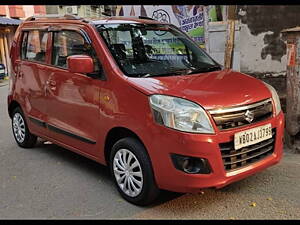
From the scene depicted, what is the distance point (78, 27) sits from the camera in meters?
4.02

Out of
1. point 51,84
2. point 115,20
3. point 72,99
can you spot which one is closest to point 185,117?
point 72,99

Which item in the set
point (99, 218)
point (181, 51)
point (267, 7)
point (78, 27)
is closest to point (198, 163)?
point (99, 218)

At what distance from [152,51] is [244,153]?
158 cm

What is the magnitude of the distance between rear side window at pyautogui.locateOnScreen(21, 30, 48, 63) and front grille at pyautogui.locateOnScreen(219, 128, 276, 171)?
8.97 feet

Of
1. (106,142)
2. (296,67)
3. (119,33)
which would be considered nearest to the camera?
(106,142)

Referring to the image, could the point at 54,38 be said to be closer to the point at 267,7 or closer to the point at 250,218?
the point at 250,218

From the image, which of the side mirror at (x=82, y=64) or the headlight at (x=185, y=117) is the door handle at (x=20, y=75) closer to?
the side mirror at (x=82, y=64)

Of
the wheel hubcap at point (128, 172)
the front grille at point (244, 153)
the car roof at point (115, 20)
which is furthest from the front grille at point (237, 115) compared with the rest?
the car roof at point (115, 20)

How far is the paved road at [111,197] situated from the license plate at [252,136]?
2.08 feet

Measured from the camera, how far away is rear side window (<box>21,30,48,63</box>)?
4.64m

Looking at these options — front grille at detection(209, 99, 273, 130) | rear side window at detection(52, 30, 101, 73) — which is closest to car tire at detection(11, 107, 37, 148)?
rear side window at detection(52, 30, 101, 73)

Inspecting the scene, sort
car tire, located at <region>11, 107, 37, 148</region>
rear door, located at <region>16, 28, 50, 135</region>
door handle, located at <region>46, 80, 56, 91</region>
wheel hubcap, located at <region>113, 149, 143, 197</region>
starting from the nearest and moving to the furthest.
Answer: wheel hubcap, located at <region>113, 149, 143, 197</region>, door handle, located at <region>46, 80, 56, 91</region>, rear door, located at <region>16, 28, 50, 135</region>, car tire, located at <region>11, 107, 37, 148</region>

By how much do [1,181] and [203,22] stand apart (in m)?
5.06

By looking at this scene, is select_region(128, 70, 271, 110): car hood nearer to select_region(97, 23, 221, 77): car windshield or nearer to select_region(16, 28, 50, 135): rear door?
A: select_region(97, 23, 221, 77): car windshield
